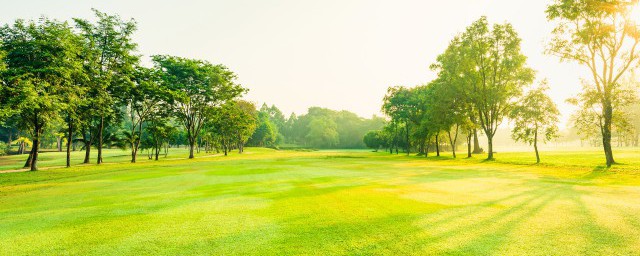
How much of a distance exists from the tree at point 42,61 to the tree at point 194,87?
61.6 ft

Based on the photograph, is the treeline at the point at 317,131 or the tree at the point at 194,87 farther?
the treeline at the point at 317,131

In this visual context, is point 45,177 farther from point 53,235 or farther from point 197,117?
point 197,117

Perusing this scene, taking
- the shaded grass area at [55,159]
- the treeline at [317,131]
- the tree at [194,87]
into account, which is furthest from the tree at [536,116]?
the treeline at [317,131]

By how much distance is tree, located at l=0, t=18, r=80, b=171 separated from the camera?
27.0 meters

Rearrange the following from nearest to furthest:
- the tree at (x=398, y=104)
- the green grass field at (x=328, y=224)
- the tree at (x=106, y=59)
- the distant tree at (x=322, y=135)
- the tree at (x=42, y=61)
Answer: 1. the green grass field at (x=328, y=224)
2. the tree at (x=42, y=61)
3. the tree at (x=106, y=59)
4. the tree at (x=398, y=104)
5. the distant tree at (x=322, y=135)

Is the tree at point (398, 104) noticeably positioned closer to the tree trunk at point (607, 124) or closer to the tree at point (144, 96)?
the tree trunk at point (607, 124)

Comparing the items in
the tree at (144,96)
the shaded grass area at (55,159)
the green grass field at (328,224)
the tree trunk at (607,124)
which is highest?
the tree at (144,96)

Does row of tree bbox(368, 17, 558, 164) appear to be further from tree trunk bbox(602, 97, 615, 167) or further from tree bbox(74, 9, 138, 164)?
tree bbox(74, 9, 138, 164)

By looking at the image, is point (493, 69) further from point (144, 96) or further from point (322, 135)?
point (322, 135)

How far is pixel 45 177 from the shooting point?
24.9 metres

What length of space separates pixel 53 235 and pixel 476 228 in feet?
34.8

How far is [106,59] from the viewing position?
40.1 m

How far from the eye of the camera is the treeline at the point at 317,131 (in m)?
135

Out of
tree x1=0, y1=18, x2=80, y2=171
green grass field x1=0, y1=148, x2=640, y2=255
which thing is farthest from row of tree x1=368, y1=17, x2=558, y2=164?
tree x1=0, y1=18, x2=80, y2=171
